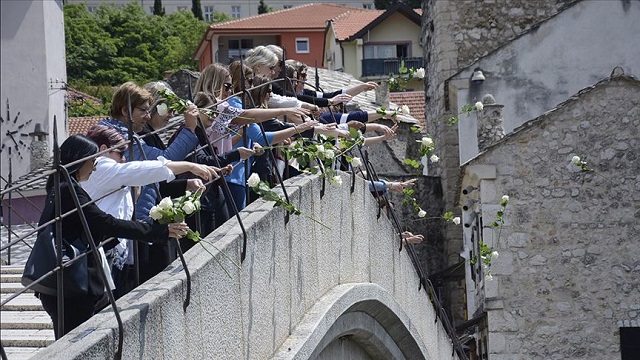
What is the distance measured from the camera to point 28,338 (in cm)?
851

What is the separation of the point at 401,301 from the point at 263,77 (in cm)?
373

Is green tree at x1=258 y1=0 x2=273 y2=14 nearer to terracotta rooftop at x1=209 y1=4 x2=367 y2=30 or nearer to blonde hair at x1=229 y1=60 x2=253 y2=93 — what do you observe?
terracotta rooftop at x1=209 y1=4 x2=367 y2=30

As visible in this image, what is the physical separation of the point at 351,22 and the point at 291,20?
6.83 m

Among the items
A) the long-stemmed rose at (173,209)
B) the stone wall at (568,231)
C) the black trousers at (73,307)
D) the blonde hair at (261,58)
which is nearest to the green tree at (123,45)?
the stone wall at (568,231)

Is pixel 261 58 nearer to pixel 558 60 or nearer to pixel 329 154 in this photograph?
pixel 329 154

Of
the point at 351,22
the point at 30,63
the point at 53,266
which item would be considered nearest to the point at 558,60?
the point at 53,266

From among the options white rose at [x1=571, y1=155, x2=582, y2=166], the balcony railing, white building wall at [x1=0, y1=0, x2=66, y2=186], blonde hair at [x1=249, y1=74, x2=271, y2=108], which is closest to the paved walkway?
blonde hair at [x1=249, y1=74, x2=271, y2=108]

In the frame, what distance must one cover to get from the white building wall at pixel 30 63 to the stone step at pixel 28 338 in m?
27.7

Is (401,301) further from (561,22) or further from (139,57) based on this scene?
(139,57)

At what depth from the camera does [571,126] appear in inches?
738

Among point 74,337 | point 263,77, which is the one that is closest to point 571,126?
point 263,77

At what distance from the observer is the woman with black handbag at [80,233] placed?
5742mm

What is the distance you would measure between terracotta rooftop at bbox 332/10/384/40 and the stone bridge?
142ft

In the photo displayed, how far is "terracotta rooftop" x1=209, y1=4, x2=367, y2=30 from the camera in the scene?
2416 inches
